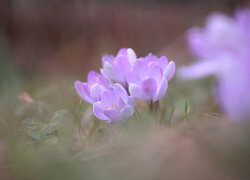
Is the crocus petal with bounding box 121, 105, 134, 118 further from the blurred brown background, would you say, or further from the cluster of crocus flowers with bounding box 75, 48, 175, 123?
the blurred brown background

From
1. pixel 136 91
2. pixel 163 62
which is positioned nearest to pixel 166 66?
pixel 163 62

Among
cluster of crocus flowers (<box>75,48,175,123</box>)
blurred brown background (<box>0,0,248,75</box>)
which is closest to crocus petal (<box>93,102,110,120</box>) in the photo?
cluster of crocus flowers (<box>75,48,175,123</box>)

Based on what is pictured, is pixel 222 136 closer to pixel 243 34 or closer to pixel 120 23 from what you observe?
pixel 243 34

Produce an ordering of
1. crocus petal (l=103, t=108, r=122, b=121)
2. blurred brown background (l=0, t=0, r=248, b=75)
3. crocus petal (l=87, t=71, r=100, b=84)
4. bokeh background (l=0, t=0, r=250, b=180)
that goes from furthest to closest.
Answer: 1. blurred brown background (l=0, t=0, r=248, b=75)
2. crocus petal (l=87, t=71, r=100, b=84)
3. crocus petal (l=103, t=108, r=122, b=121)
4. bokeh background (l=0, t=0, r=250, b=180)

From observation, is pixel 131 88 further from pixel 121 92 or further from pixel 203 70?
pixel 203 70

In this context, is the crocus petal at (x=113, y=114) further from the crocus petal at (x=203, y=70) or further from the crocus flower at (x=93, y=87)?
the crocus petal at (x=203, y=70)

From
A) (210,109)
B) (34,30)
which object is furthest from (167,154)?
(34,30)
